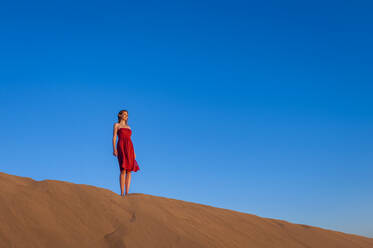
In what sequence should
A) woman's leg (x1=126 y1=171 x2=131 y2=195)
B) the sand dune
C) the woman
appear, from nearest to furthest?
the sand dune → woman's leg (x1=126 y1=171 x2=131 y2=195) → the woman

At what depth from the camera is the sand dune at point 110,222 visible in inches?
155

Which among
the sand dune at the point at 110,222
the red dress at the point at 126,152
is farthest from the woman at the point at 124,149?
the sand dune at the point at 110,222

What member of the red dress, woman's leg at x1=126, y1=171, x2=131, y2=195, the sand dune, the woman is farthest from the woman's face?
the sand dune

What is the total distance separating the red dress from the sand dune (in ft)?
3.98

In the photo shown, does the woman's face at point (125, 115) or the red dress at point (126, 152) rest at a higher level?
the woman's face at point (125, 115)

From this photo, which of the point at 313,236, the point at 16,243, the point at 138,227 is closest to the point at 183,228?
the point at 138,227

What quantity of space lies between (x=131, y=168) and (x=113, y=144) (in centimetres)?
66

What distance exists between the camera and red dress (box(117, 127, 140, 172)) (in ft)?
24.1

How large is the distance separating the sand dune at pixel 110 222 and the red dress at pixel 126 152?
1213 mm

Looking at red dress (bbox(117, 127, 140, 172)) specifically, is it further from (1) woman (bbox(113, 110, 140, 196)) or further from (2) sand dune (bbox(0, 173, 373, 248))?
(2) sand dune (bbox(0, 173, 373, 248))

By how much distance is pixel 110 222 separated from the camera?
4.46 meters

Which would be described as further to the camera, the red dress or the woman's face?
the woman's face

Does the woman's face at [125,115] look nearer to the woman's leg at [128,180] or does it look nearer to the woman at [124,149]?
the woman at [124,149]

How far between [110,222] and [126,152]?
3.06 m
